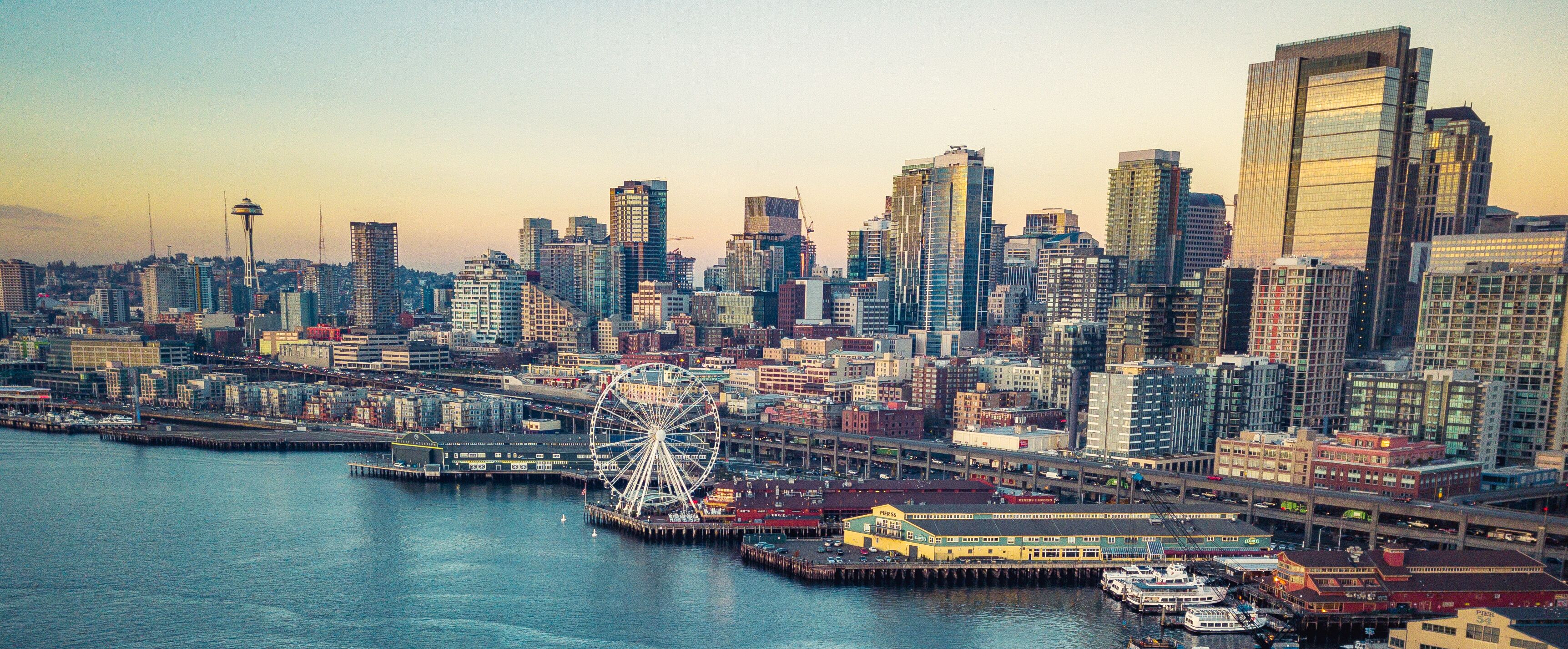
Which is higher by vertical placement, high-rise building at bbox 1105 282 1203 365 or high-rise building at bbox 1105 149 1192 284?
high-rise building at bbox 1105 149 1192 284

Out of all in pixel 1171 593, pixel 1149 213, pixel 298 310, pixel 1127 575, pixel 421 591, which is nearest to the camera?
pixel 1171 593

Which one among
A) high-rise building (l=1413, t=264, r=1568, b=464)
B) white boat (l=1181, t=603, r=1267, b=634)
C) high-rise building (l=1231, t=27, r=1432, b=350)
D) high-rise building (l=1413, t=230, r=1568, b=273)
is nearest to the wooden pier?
white boat (l=1181, t=603, r=1267, b=634)

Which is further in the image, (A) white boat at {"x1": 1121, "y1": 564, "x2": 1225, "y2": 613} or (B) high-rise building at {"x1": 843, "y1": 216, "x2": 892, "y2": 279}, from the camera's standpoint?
(B) high-rise building at {"x1": 843, "y1": 216, "x2": 892, "y2": 279}

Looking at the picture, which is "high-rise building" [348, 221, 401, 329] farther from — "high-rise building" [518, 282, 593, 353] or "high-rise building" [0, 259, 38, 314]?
"high-rise building" [0, 259, 38, 314]

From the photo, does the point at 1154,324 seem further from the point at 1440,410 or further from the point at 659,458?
→ the point at 659,458

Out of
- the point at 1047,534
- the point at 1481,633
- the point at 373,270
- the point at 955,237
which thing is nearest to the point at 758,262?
the point at 955,237

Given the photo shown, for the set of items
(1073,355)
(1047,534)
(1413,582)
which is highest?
(1073,355)
